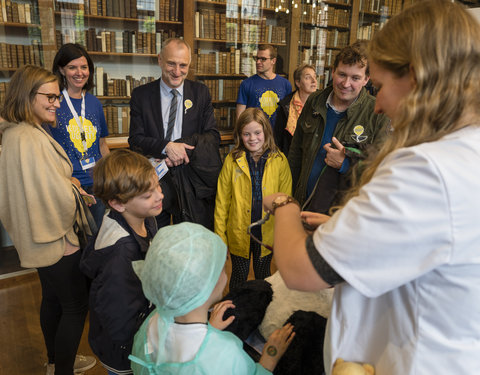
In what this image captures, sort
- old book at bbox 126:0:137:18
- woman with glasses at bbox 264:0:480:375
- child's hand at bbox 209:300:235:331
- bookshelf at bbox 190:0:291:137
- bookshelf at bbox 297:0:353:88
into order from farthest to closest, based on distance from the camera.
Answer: bookshelf at bbox 297:0:353:88 < bookshelf at bbox 190:0:291:137 < old book at bbox 126:0:137:18 < child's hand at bbox 209:300:235:331 < woman with glasses at bbox 264:0:480:375

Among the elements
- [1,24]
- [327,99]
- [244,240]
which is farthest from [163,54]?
[1,24]

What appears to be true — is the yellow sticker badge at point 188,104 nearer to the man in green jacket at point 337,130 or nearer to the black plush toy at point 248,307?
the man in green jacket at point 337,130

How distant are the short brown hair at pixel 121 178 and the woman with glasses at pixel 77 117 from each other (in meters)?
1.02

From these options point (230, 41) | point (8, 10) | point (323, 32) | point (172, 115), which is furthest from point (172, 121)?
point (323, 32)

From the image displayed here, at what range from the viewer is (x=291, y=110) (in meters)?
3.35

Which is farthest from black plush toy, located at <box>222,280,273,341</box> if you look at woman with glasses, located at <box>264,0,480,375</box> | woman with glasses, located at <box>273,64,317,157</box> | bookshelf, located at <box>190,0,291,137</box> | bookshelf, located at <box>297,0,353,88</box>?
bookshelf, located at <box>297,0,353,88</box>

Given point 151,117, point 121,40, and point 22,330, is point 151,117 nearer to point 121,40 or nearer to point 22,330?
point 22,330

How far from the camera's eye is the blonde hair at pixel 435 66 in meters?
0.68

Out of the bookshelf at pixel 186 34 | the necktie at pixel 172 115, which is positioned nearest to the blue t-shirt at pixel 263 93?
the bookshelf at pixel 186 34

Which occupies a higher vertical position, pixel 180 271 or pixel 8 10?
pixel 8 10

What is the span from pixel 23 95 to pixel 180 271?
128 cm

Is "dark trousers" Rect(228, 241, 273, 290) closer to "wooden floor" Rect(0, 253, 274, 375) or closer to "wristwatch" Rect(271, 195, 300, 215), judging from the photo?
"wooden floor" Rect(0, 253, 274, 375)

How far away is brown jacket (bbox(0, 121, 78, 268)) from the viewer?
1643 millimetres

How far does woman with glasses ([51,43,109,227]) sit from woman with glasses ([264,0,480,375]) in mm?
1942
